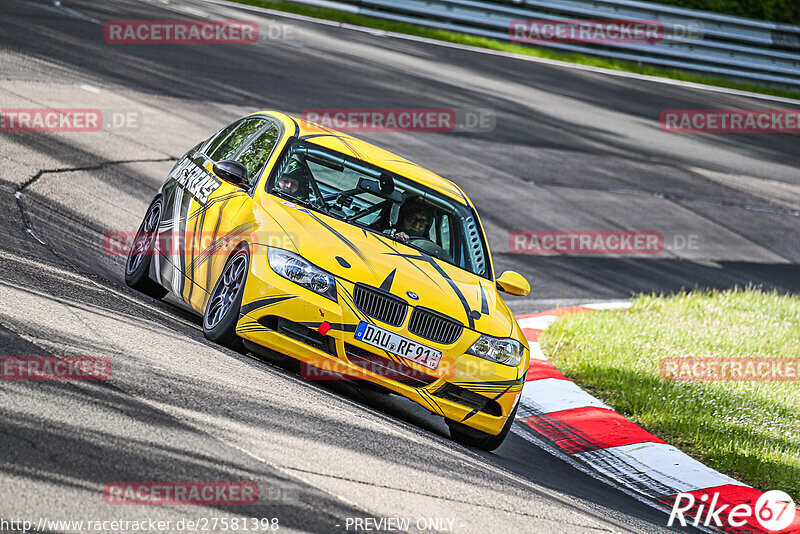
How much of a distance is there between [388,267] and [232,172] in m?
1.44

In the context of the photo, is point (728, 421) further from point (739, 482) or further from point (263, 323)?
point (263, 323)

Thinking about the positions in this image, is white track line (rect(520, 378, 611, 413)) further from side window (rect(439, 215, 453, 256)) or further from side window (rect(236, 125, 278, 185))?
side window (rect(236, 125, 278, 185))

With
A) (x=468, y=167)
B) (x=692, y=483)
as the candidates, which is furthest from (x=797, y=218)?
(x=692, y=483)

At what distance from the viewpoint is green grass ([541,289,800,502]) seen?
794 centimetres

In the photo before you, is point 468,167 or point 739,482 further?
point 468,167

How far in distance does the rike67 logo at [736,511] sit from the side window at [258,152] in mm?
3679

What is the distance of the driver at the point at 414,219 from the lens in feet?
26.2

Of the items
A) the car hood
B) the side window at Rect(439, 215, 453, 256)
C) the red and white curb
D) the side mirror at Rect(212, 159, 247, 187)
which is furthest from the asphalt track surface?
the side window at Rect(439, 215, 453, 256)

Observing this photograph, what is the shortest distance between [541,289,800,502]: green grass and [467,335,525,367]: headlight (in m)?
1.79

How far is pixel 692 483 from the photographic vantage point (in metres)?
7.33

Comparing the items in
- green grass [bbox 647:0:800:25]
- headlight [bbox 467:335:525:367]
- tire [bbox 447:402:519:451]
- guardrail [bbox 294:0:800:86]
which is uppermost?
green grass [bbox 647:0:800:25]

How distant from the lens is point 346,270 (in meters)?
6.79

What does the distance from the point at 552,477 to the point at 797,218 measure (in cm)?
1411

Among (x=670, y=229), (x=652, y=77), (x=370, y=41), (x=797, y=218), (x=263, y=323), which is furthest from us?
(x=652, y=77)
